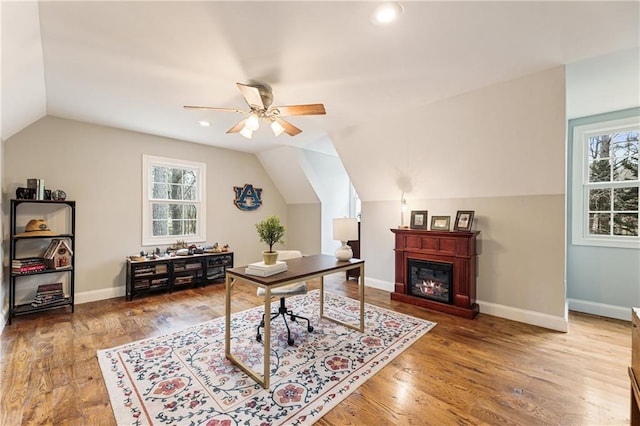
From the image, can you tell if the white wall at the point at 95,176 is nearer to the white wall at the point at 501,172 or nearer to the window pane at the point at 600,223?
the white wall at the point at 501,172

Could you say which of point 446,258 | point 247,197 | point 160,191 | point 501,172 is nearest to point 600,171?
point 501,172

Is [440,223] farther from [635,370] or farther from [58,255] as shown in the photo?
[58,255]

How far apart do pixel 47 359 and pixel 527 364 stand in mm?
4064

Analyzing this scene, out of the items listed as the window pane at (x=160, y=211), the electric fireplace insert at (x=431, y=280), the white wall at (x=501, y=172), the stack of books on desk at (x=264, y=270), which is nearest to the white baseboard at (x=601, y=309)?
the white wall at (x=501, y=172)

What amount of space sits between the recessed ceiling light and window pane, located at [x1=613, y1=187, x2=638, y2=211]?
3676 millimetres

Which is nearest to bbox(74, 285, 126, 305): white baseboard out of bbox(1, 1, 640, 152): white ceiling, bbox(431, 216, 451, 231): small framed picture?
bbox(1, 1, 640, 152): white ceiling

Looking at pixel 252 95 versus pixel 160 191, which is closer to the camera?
pixel 252 95

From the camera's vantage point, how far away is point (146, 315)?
3.46 m

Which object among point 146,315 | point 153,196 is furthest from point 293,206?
point 146,315

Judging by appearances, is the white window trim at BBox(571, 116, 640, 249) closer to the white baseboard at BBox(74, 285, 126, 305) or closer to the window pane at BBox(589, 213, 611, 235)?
the window pane at BBox(589, 213, 611, 235)

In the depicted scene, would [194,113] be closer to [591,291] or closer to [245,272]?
[245,272]

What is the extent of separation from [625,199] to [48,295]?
23.6ft

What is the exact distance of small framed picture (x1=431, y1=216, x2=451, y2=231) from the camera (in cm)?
375

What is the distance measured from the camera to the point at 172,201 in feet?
16.0
